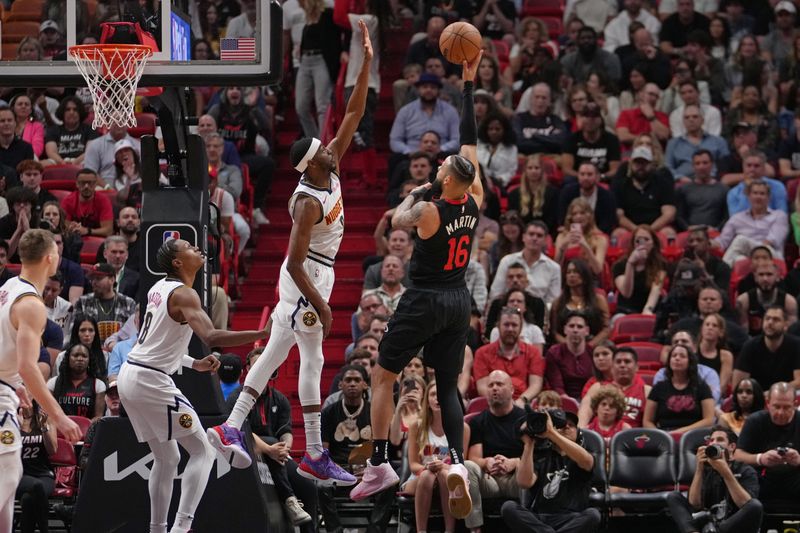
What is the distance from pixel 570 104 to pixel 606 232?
2401 millimetres

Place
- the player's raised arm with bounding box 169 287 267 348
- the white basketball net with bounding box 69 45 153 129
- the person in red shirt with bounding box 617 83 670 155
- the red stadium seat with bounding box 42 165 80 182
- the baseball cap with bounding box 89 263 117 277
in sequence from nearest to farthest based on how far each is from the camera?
the player's raised arm with bounding box 169 287 267 348
the white basketball net with bounding box 69 45 153 129
the baseball cap with bounding box 89 263 117 277
the red stadium seat with bounding box 42 165 80 182
the person in red shirt with bounding box 617 83 670 155

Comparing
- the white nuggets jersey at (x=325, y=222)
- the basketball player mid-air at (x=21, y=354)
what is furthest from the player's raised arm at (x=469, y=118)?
the basketball player mid-air at (x=21, y=354)

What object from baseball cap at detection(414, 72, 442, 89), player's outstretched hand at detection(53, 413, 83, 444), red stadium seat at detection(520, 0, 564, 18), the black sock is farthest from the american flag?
red stadium seat at detection(520, 0, 564, 18)

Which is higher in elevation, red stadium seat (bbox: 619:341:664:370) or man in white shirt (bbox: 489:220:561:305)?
man in white shirt (bbox: 489:220:561:305)

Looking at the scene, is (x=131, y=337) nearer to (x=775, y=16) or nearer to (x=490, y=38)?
(x=490, y=38)

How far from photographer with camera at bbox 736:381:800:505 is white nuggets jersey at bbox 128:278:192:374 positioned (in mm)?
5540

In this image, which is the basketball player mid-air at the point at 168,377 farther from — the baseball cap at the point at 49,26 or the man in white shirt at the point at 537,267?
the baseball cap at the point at 49,26

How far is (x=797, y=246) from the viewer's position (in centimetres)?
1741

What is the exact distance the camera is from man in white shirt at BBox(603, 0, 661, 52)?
834 inches

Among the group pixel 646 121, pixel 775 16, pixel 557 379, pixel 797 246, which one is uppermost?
pixel 775 16

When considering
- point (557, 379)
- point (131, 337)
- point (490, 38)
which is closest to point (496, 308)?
point (557, 379)

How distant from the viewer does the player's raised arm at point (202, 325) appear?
32.5ft

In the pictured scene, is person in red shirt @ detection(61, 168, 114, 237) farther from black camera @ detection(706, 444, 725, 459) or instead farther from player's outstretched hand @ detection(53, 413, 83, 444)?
player's outstretched hand @ detection(53, 413, 83, 444)

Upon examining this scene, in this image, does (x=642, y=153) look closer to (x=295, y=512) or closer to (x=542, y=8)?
(x=542, y=8)
